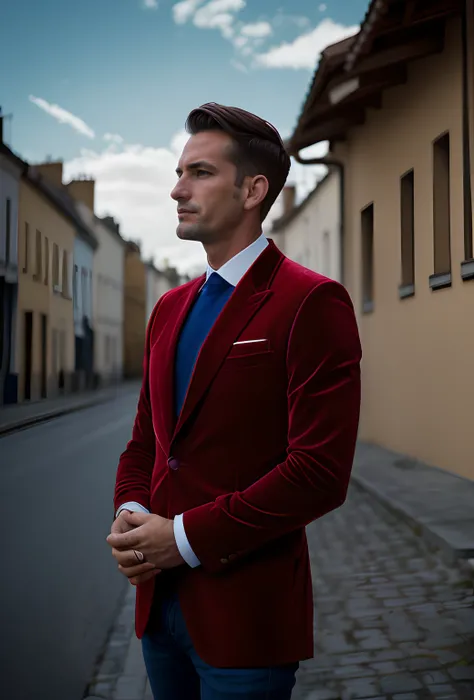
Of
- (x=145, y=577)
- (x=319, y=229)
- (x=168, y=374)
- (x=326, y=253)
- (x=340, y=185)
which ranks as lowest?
(x=145, y=577)

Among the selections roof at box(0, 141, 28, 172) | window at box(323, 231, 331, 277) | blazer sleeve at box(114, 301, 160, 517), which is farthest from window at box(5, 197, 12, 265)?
window at box(323, 231, 331, 277)

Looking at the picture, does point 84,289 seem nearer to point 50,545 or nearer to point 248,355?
point 50,545

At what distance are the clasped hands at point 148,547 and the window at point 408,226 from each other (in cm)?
879

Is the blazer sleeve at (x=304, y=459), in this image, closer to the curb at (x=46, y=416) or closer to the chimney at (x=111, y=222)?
the curb at (x=46, y=416)

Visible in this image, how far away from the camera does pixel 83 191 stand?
2.74 metres

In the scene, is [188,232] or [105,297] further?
[105,297]

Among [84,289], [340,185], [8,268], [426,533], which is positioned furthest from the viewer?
[340,185]

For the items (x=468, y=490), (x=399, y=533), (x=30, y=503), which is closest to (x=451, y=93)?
(x=468, y=490)

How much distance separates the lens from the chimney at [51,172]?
97.5 inches

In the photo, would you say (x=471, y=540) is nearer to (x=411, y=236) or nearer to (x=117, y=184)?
(x=117, y=184)

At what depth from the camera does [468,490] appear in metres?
7.71

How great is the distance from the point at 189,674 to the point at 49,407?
3.19ft

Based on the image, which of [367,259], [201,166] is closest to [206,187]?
[201,166]

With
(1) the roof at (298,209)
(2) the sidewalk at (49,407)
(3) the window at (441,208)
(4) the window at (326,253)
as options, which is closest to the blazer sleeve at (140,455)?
(2) the sidewalk at (49,407)
